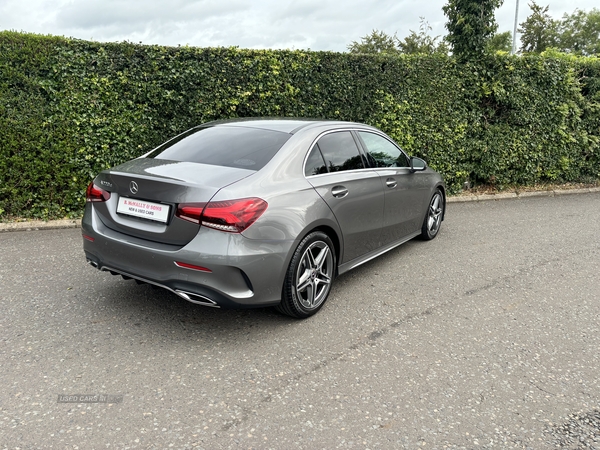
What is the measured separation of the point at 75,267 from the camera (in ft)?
15.5

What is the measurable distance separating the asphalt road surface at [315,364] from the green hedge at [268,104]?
83.5 inches

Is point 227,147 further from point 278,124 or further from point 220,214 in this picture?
point 220,214

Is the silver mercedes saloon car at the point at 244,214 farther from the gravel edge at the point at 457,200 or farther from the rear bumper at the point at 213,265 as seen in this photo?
the gravel edge at the point at 457,200

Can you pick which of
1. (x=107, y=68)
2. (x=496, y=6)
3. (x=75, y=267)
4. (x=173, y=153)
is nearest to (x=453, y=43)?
(x=496, y=6)

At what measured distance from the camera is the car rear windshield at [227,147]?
11.5ft

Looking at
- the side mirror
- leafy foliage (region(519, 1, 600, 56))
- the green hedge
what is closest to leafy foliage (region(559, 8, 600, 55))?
leafy foliage (region(519, 1, 600, 56))

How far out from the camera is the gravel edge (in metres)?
6.25

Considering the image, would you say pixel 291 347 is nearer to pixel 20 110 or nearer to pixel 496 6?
pixel 20 110

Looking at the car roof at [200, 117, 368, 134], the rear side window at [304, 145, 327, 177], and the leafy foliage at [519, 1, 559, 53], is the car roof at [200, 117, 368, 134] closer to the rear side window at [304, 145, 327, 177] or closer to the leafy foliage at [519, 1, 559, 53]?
the rear side window at [304, 145, 327, 177]

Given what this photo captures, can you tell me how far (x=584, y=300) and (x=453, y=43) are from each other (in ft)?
23.2

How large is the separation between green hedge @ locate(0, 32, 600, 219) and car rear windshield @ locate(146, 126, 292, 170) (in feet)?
9.99

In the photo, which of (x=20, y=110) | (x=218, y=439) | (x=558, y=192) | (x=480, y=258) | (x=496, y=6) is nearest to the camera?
(x=218, y=439)

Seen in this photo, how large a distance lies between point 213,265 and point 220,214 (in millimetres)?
327

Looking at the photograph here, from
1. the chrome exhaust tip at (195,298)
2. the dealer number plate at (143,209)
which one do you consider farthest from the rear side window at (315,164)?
the chrome exhaust tip at (195,298)
